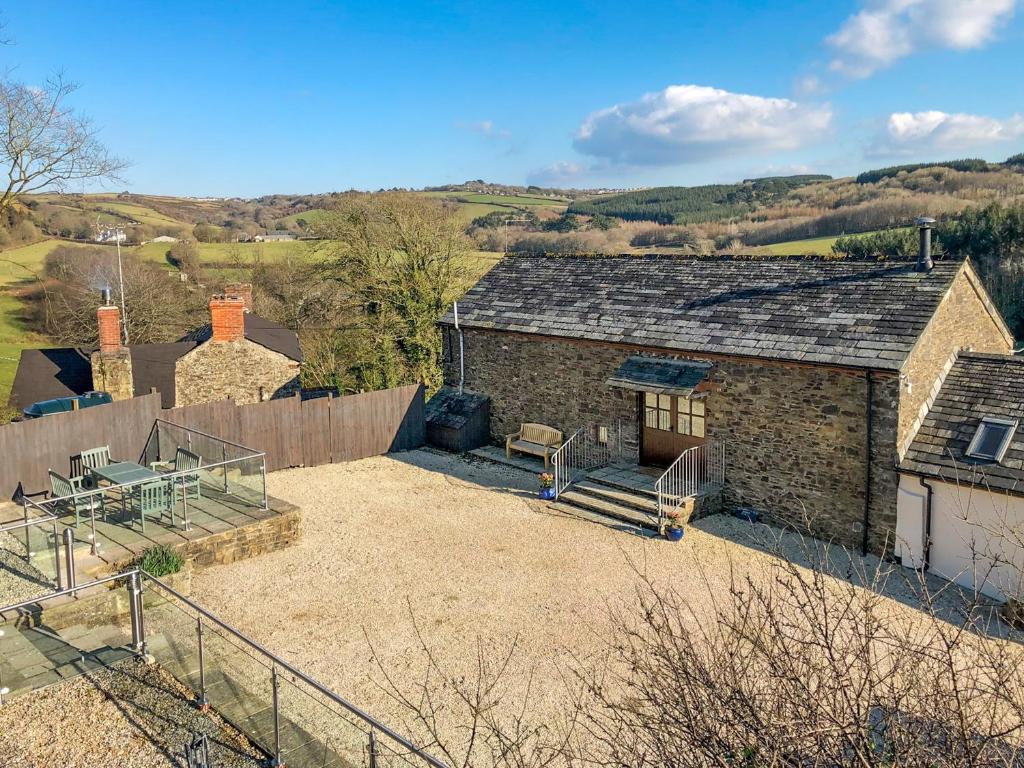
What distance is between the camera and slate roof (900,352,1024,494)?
1239cm

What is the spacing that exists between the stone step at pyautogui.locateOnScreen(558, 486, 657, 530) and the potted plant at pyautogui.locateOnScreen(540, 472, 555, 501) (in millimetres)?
317

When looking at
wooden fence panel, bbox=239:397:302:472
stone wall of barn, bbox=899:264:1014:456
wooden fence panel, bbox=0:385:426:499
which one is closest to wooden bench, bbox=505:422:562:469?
wooden fence panel, bbox=0:385:426:499

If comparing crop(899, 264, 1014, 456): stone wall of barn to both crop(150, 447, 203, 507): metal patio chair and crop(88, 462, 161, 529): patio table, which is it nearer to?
crop(150, 447, 203, 507): metal patio chair

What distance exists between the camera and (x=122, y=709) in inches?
347

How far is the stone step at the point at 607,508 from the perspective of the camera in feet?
50.4

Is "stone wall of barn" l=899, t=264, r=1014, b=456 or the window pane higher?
"stone wall of barn" l=899, t=264, r=1014, b=456

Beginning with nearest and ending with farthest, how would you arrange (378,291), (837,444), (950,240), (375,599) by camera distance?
(375,599) → (837,444) → (378,291) → (950,240)

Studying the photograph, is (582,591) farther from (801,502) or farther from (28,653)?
(28,653)

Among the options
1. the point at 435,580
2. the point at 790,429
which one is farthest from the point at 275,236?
the point at 790,429

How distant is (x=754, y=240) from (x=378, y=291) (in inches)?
1171

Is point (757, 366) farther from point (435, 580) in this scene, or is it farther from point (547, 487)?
point (435, 580)

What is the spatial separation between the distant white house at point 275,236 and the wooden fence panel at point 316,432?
3767cm

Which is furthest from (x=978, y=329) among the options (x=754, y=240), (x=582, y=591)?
(x=754, y=240)

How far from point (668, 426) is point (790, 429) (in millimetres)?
3078
